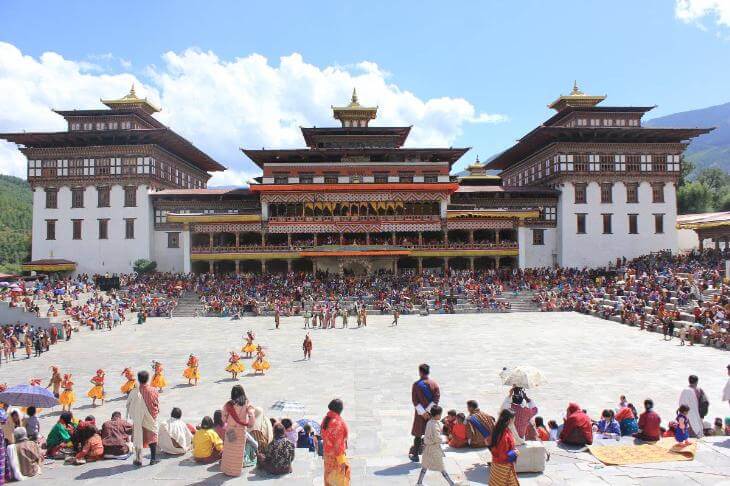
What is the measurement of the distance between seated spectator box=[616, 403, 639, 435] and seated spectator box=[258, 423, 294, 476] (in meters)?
7.32

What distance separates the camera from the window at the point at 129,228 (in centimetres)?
5028

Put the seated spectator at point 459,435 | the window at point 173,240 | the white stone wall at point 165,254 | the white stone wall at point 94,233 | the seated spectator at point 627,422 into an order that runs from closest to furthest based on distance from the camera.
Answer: the seated spectator at point 459,435, the seated spectator at point 627,422, the white stone wall at point 94,233, the white stone wall at point 165,254, the window at point 173,240

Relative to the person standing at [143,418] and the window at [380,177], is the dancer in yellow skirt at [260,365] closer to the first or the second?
the person standing at [143,418]

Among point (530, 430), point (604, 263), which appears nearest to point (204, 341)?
point (530, 430)

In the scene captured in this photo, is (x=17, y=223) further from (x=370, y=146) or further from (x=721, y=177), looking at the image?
(x=721, y=177)

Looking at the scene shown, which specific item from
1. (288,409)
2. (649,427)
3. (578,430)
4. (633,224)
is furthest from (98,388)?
(633,224)

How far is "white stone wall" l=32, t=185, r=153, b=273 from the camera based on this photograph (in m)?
50.1

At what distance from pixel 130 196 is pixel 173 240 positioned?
557 centimetres

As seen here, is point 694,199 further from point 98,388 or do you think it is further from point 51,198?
point 98,388

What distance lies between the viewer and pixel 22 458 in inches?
358

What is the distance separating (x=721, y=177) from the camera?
9656 cm

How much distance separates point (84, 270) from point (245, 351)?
34443mm

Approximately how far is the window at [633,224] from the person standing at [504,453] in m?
48.5

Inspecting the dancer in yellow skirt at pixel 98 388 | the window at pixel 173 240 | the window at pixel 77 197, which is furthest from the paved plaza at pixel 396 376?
the window at pixel 77 197
